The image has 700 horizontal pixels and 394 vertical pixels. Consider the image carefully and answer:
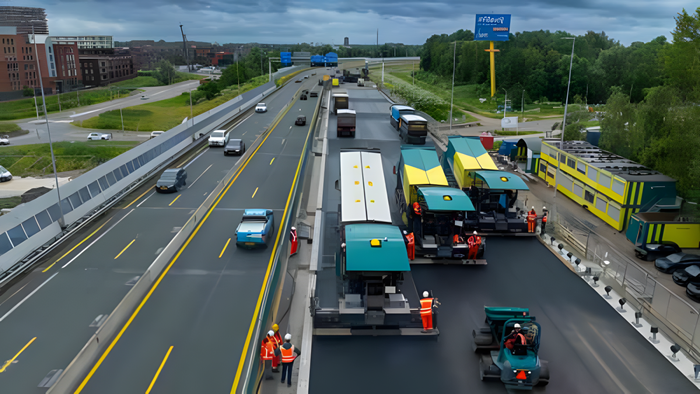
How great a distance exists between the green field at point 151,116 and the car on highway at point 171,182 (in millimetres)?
56177

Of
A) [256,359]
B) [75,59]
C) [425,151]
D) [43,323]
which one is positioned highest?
[75,59]

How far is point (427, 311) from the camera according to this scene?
1593 centimetres

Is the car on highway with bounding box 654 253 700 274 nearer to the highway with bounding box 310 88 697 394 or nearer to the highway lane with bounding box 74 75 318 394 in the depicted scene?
the highway with bounding box 310 88 697 394

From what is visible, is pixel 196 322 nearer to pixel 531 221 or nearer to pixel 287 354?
pixel 287 354

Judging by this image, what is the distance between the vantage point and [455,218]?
22016 mm

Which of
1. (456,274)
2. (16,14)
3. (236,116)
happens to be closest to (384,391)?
(456,274)

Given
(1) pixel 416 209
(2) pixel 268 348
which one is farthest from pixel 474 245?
(2) pixel 268 348

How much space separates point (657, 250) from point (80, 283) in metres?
31.1

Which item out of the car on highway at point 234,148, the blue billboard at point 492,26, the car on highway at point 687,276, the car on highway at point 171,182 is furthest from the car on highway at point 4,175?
the blue billboard at point 492,26

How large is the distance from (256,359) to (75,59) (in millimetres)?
119920

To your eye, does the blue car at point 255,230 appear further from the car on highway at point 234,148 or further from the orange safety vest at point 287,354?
the car on highway at point 234,148

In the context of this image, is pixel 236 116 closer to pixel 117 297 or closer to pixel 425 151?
pixel 425 151

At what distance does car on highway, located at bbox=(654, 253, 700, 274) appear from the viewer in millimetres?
24953

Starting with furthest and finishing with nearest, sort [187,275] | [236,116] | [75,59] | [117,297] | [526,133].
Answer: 1. [75,59]
2. [526,133]
3. [236,116]
4. [187,275]
5. [117,297]
